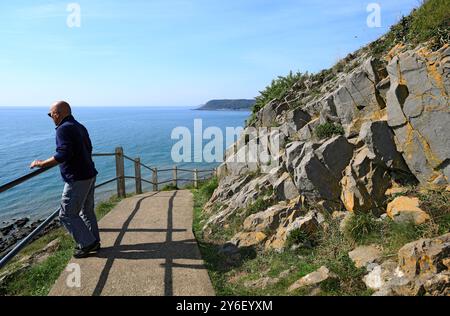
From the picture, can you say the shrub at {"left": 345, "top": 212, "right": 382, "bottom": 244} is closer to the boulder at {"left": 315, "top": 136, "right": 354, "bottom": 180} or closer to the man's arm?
the boulder at {"left": 315, "top": 136, "right": 354, "bottom": 180}

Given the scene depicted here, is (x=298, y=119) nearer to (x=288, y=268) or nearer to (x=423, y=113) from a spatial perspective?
(x=423, y=113)

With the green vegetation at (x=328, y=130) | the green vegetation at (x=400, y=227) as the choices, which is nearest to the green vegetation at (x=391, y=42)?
the green vegetation at (x=328, y=130)

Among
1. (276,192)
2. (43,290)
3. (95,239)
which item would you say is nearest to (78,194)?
(95,239)

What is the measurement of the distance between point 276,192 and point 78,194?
382 centimetres

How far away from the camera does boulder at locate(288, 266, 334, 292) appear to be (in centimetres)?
493

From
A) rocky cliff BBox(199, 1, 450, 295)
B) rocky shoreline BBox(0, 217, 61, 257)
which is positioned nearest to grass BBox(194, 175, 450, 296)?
rocky cliff BBox(199, 1, 450, 295)

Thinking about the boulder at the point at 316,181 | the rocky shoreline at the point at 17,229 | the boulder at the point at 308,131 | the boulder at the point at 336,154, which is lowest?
the rocky shoreline at the point at 17,229

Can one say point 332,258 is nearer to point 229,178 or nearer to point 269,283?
point 269,283

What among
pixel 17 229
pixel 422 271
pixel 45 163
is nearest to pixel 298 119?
pixel 422 271

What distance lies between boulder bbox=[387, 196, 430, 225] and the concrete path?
294cm

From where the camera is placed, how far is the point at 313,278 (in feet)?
16.5

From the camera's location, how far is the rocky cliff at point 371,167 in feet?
17.1

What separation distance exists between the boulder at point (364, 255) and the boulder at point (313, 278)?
0.46m

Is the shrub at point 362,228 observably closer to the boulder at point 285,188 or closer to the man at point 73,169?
the boulder at point 285,188
